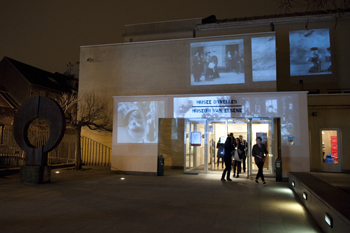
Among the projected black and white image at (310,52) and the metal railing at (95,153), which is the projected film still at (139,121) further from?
the projected black and white image at (310,52)

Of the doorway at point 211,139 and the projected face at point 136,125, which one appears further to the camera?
Answer: the projected face at point 136,125

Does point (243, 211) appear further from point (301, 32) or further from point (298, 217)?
point (301, 32)

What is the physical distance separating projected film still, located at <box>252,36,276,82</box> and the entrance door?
468 cm

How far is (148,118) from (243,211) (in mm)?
8405

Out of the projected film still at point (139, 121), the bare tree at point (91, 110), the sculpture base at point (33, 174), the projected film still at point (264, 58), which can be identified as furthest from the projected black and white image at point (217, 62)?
the sculpture base at point (33, 174)

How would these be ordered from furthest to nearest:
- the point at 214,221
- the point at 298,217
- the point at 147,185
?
the point at 147,185 < the point at 298,217 < the point at 214,221

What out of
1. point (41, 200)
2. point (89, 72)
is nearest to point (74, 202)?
point (41, 200)

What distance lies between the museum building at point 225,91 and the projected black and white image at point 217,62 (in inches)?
2.2

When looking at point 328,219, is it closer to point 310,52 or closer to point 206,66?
point 206,66

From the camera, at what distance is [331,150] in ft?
52.9

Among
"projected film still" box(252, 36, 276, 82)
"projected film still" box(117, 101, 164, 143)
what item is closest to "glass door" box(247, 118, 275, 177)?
"projected film still" box(252, 36, 276, 82)

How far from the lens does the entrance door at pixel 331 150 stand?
1592 cm

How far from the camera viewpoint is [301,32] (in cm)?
1892

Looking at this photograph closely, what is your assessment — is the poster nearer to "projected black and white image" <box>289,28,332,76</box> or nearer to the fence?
"projected black and white image" <box>289,28,332,76</box>
